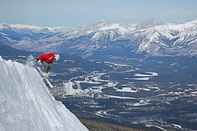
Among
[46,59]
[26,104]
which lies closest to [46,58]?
[46,59]

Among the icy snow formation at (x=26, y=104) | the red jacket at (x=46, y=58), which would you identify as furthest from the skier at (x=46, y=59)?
the icy snow formation at (x=26, y=104)

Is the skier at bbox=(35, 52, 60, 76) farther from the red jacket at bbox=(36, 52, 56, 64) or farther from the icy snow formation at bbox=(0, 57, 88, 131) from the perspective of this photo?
the icy snow formation at bbox=(0, 57, 88, 131)

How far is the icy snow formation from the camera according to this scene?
55.2 feet

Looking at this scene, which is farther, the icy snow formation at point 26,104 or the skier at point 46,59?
the skier at point 46,59

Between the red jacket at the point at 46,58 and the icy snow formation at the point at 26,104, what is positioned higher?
the red jacket at the point at 46,58

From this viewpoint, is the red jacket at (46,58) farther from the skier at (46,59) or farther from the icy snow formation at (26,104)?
the icy snow formation at (26,104)

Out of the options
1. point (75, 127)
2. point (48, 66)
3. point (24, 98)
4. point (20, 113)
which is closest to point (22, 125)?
point (20, 113)

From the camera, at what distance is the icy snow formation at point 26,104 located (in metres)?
16.8

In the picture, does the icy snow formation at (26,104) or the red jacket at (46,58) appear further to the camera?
the red jacket at (46,58)

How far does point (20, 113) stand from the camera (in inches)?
685

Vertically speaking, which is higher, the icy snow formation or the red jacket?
the red jacket

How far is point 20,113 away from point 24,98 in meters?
1.16

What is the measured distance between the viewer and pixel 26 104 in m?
18.3

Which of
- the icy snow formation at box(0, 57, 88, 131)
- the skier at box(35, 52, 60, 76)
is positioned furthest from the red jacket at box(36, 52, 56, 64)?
the icy snow formation at box(0, 57, 88, 131)
